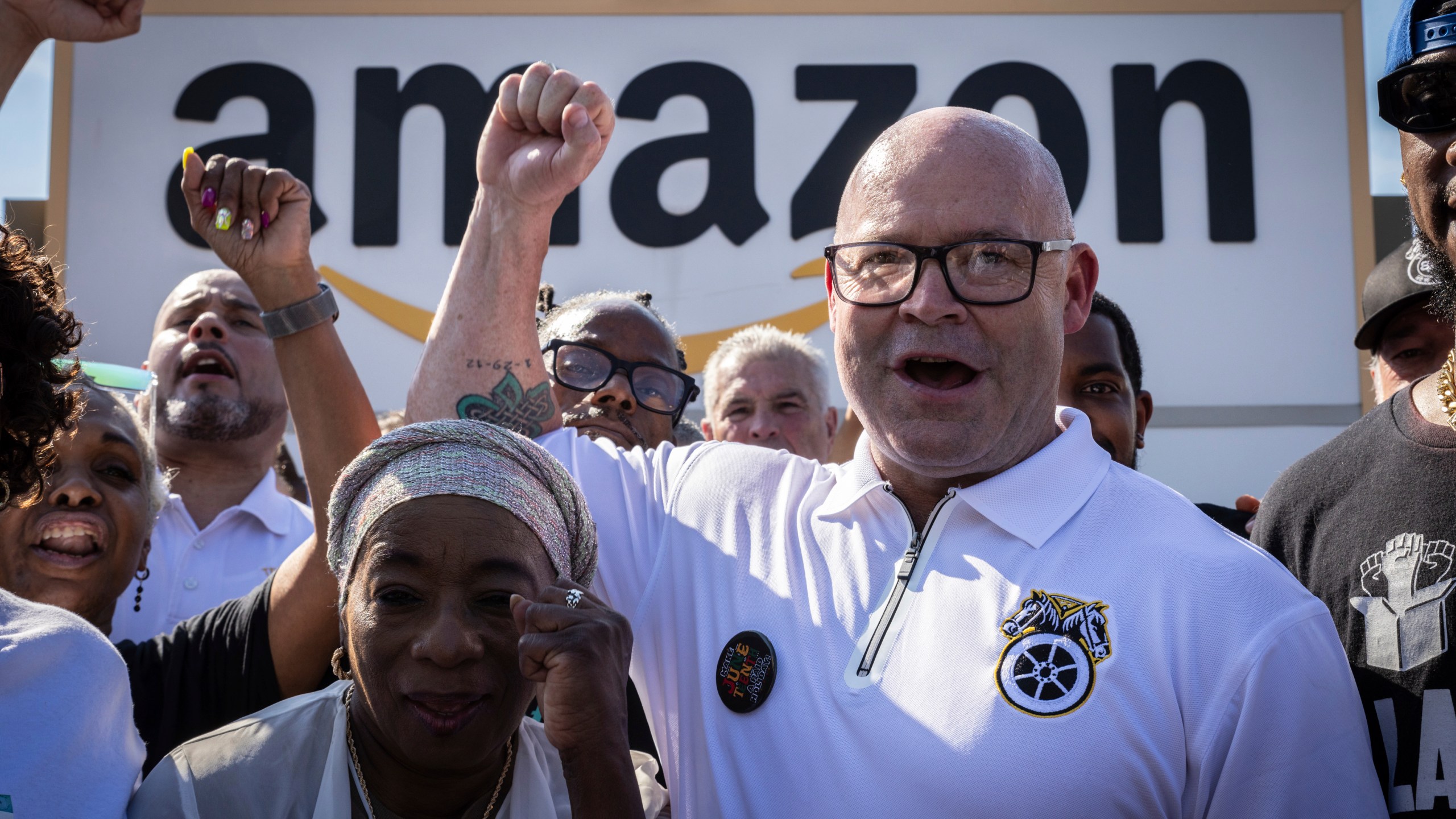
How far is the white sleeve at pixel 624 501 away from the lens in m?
2.53

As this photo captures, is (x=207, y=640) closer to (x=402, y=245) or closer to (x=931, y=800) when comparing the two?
(x=931, y=800)

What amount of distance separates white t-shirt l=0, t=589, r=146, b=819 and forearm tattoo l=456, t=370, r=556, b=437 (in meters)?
0.84

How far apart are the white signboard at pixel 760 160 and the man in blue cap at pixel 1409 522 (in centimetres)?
455

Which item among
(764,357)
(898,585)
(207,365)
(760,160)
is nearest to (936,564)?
(898,585)

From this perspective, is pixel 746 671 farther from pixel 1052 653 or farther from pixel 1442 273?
pixel 1442 273

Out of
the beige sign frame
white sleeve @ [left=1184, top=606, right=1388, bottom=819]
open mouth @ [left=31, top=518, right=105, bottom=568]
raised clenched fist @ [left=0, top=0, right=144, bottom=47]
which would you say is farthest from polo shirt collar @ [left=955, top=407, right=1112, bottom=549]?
the beige sign frame

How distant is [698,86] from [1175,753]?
19.1 ft

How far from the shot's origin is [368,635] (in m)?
2.25

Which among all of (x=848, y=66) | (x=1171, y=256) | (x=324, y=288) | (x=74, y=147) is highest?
(x=848, y=66)

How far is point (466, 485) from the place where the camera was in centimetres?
229

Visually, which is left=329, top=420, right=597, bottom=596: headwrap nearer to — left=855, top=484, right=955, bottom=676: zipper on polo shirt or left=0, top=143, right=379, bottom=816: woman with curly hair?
left=0, top=143, right=379, bottom=816: woman with curly hair

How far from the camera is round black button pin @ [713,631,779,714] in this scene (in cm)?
220

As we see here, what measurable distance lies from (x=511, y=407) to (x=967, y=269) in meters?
1.03

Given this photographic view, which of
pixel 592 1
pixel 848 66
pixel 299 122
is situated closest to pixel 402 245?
pixel 299 122
